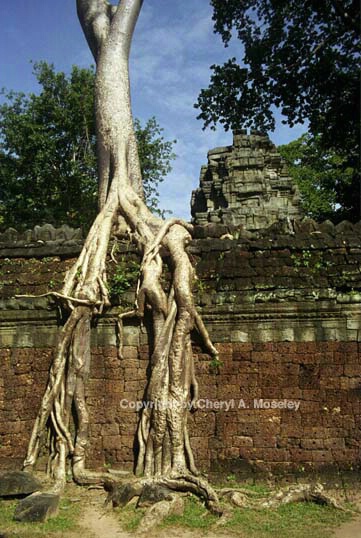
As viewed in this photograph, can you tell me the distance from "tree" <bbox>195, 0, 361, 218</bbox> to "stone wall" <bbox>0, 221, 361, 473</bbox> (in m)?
7.05

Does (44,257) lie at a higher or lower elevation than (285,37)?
lower

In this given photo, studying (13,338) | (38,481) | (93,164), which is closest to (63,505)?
(38,481)

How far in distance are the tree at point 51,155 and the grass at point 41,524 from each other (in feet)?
41.4

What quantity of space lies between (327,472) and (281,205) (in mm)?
7385

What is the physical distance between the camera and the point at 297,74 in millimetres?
12266

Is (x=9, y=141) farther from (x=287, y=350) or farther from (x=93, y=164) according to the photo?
(x=287, y=350)

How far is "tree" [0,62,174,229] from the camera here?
16781mm

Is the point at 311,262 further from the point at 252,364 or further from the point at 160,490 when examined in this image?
the point at 160,490

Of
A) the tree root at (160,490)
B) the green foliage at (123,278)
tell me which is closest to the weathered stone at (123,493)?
the tree root at (160,490)

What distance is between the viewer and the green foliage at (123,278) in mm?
5852

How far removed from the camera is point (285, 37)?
12297 mm

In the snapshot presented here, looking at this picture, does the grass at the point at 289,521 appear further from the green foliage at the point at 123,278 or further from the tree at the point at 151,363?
the green foliage at the point at 123,278

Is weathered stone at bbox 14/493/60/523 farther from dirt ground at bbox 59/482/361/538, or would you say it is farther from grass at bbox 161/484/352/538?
grass at bbox 161/484/352/538

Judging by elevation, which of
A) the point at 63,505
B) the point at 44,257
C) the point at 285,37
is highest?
the point at 285,37
